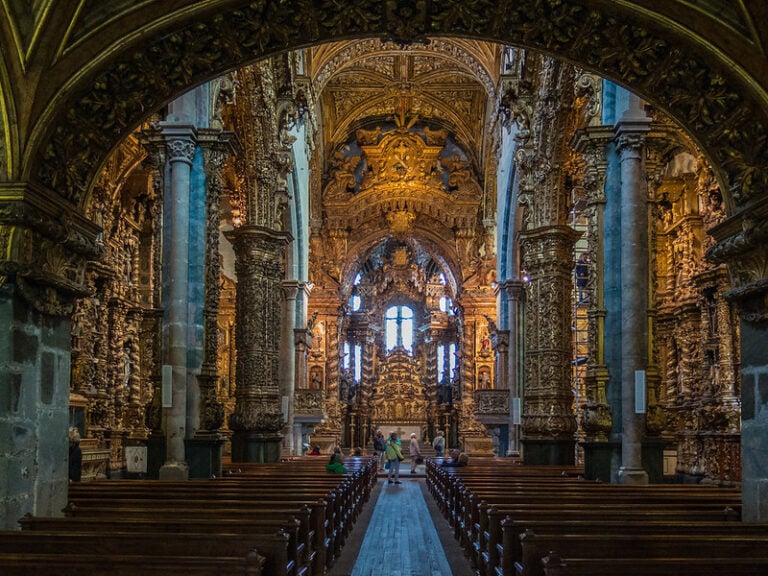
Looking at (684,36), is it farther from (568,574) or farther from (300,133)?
(300,133)

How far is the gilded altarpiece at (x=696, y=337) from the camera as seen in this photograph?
765 inches

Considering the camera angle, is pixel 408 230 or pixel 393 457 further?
pixel 408 230

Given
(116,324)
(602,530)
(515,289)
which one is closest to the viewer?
(602,530)

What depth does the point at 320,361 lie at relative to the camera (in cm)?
3753

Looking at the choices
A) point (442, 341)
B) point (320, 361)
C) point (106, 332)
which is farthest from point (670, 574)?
point (442, 341)

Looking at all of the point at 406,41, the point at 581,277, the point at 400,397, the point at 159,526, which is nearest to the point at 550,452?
the point at 406,41

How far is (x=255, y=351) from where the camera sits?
1916 cm

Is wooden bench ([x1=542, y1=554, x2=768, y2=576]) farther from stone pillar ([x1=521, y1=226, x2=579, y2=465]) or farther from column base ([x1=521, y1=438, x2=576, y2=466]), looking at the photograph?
column base ([x1=521, y1=438, x2=576, y2=466])

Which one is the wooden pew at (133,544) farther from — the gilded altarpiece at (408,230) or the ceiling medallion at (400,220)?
→ the ceiling medallion at (400,220)

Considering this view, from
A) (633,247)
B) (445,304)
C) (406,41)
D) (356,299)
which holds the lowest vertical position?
(633,247)

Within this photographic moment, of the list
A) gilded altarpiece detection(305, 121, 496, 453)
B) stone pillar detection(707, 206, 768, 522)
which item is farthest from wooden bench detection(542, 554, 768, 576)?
gilded altarpiece detection(305, 121, 496, 453)

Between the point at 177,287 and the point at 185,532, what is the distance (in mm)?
7597

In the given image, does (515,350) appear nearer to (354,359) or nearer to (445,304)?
(354,359)

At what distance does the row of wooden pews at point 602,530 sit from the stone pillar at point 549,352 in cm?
496
